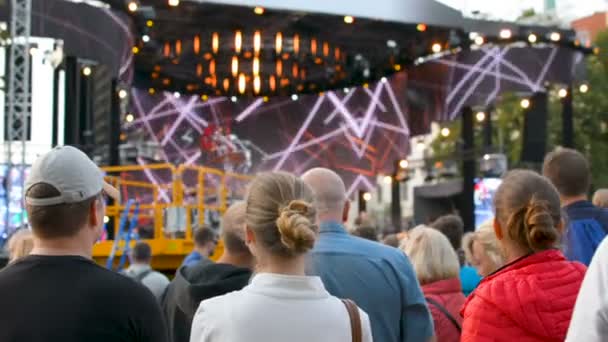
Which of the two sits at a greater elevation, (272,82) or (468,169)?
(272,82)

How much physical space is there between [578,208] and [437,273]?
75 centimetres

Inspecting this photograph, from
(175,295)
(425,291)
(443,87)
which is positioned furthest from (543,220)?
(443,87)

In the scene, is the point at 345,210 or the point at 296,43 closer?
the point at 345,210

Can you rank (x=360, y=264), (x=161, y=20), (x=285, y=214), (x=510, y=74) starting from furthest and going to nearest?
(x=510, y=74), (x=161, y=20), (x=360, y=264), (x=285, y=214)

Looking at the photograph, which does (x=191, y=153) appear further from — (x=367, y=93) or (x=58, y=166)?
(x=58, y=166)

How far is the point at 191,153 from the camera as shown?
93.5 ft

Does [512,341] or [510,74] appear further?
[510,74]

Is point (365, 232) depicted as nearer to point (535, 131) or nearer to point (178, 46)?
point (535, 131)

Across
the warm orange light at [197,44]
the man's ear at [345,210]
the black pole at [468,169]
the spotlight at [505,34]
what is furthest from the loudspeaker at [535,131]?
the man's ear at [345,210]

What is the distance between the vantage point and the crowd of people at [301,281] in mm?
3025

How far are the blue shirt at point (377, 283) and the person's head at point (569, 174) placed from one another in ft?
3.35

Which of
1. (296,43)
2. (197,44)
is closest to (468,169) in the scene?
(296,43)

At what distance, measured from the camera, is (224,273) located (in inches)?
206

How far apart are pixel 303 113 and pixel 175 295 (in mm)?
24382
